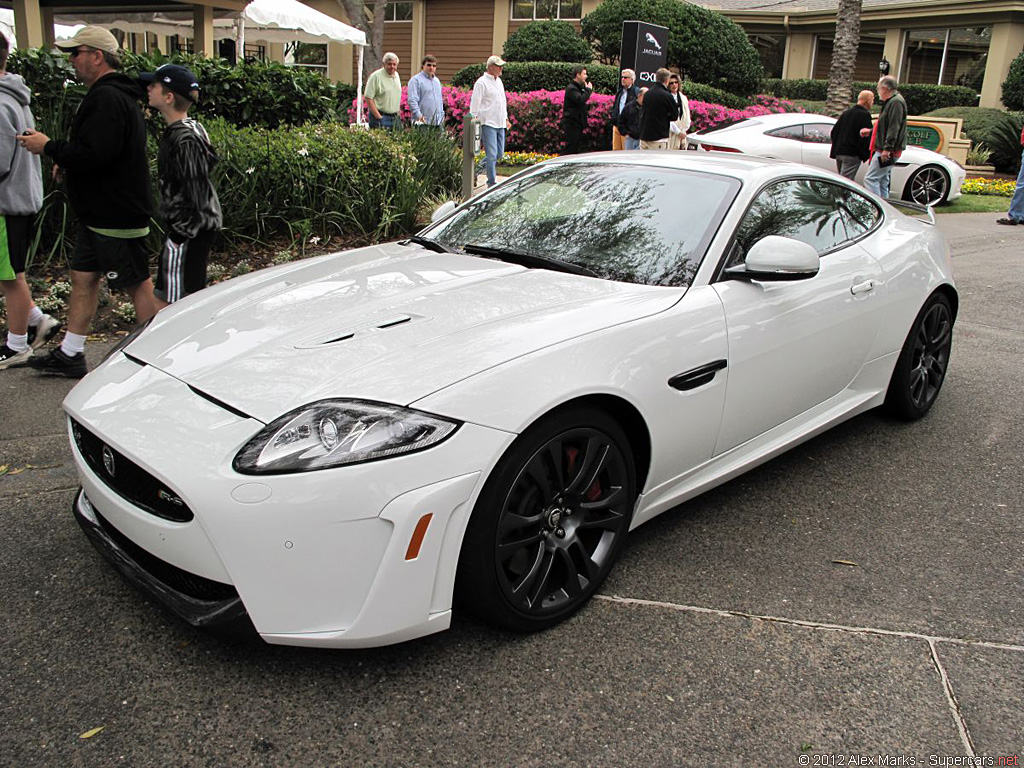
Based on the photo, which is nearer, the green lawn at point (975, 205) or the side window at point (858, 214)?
the side window at point (858, 214)

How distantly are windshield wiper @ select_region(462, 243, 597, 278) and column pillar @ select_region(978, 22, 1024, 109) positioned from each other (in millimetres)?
24999

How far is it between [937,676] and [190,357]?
250cm

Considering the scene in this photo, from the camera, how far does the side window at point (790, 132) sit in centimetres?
1411

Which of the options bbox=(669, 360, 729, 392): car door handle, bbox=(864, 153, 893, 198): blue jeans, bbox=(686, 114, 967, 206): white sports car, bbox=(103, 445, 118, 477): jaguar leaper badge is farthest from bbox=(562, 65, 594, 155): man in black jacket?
bbox=(103, 445, 118, 477): jaguar leaper badge

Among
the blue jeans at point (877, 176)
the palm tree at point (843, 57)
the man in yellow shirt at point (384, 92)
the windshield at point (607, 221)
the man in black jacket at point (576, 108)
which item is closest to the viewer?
the windshield at point (607, 221)

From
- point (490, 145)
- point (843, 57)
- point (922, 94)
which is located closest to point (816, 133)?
point (490, 145)

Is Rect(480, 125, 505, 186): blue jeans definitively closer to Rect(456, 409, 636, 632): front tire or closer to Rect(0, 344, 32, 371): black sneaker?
Rect(0, 344, 32, 371): black sneaker

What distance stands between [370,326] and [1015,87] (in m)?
25.3

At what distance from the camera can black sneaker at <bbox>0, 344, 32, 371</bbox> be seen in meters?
5.20

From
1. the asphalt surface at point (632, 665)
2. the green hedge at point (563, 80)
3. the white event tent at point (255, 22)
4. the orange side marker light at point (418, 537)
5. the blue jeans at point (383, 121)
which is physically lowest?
the asphalt surface at point (632, 665)

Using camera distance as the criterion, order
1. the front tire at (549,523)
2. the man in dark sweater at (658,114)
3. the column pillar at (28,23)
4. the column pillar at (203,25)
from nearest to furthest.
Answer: the front tire at (549,523) < the man in dark sweater at (658,114) < the column pillar at (28,23) < the column pillar at (203,25)

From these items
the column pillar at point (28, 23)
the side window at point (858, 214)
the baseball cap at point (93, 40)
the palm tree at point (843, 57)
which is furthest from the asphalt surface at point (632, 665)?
the palm tree at point (843, 57)

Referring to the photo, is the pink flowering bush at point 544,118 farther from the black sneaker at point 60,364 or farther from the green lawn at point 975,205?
the black sneaker at point 60,364

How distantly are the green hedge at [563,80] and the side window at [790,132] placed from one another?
6777 mm
